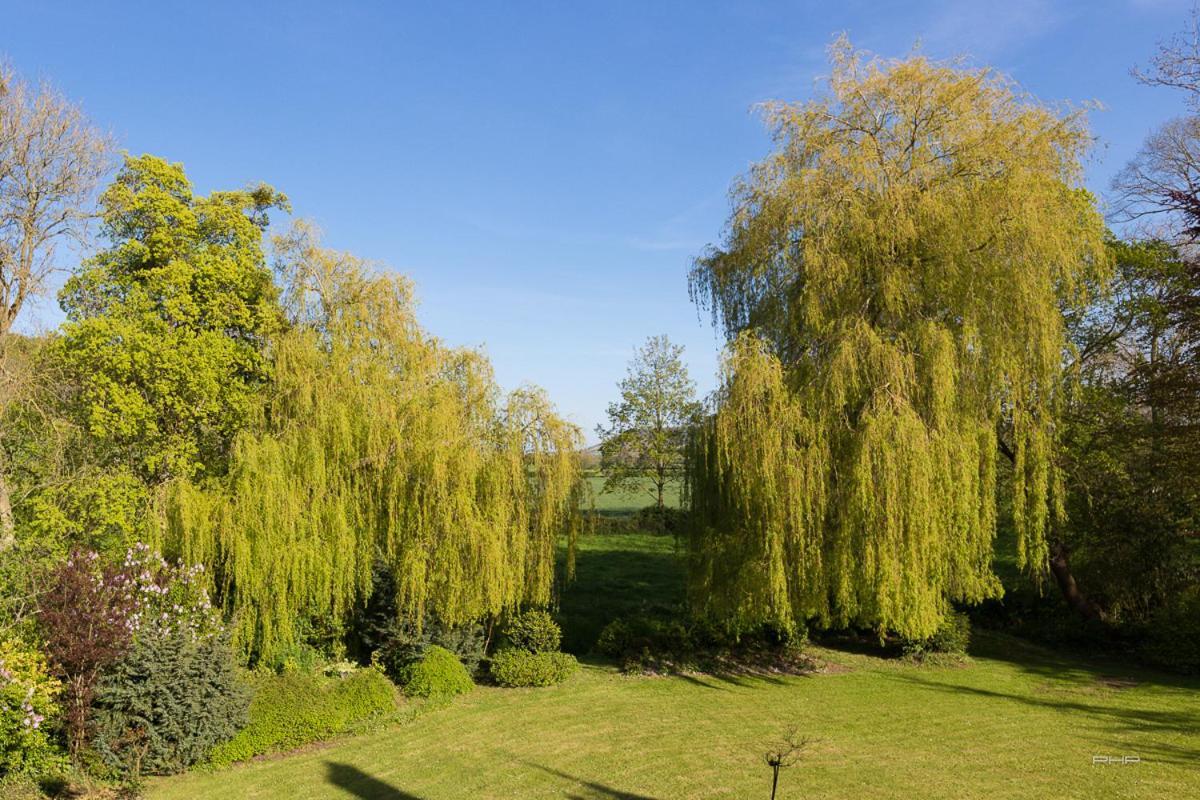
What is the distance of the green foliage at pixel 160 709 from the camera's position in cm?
1194

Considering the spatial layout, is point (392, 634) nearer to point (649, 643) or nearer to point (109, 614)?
point (109, 614)

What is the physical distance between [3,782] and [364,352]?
9649mm

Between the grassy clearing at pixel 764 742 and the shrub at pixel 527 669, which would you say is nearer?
the grassy clearing at pixel 764 742

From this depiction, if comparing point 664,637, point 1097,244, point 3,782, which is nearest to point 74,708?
point 3,782

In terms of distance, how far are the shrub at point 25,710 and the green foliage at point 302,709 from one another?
8.17ft

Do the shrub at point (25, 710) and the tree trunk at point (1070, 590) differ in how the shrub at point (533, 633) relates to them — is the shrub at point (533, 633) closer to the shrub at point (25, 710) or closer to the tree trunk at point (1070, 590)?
the shrub at point (25, 710)

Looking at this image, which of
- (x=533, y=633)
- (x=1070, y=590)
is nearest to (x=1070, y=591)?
(x=1070, y=590)

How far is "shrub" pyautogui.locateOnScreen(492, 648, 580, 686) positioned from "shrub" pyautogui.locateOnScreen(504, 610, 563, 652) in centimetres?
26

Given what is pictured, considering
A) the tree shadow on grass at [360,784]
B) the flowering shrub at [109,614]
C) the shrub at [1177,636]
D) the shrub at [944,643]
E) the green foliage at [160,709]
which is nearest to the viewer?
the tree shadow on grass at [360,784]

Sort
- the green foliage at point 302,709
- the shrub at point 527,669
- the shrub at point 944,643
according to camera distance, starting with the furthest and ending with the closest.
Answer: the shrub at point 944,643, the shrub at point 527,669, the green foliage at point 302,709

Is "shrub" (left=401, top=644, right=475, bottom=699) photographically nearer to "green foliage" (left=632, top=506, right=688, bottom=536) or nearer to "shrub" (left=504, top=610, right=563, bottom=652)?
"shrub" (left=504, top=610, right=563, bottom=652)

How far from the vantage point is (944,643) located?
18281mm

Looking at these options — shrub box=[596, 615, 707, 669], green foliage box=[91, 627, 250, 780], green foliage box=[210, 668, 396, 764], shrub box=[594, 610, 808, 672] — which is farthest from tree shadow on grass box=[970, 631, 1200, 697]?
green foliage box=[91, 627, 250, 780]

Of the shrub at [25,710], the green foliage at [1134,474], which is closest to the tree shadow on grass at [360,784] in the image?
the shrub at [25,710]
